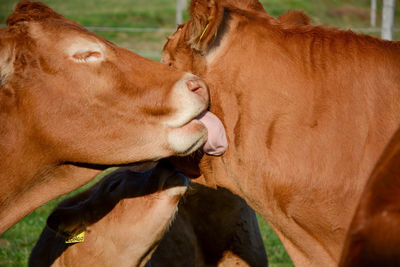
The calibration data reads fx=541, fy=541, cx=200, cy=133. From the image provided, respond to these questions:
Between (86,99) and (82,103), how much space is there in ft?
0.10

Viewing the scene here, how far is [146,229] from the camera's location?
3.48 meters

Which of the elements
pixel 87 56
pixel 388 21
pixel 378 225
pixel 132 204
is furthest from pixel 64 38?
pixel 388 21

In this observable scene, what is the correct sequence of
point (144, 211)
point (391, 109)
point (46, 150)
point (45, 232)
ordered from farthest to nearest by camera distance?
point (45, 232)
point (144, 211)
point (46, 150)
point (391, 109)

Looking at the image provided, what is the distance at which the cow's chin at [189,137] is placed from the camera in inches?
113

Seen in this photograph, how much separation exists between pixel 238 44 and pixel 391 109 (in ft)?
2.80

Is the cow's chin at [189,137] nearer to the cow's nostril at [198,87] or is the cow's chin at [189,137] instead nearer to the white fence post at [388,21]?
the cow's nostril at [198,87]

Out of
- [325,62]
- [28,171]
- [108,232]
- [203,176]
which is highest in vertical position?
[325,62]

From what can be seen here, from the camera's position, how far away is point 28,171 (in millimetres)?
3014

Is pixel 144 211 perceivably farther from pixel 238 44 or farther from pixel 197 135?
pixel 238 44

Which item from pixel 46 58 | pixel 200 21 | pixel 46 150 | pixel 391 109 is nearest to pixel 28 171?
pixel 46 150

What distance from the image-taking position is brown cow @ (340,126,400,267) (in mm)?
1427

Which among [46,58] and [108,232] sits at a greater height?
[46,58]

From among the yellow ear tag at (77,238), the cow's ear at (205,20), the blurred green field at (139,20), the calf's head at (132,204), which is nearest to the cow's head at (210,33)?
the cow's ear at (205,20)

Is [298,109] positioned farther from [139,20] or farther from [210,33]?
[139,20]
